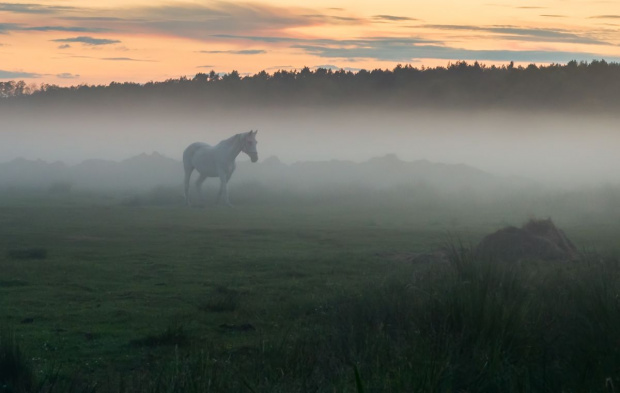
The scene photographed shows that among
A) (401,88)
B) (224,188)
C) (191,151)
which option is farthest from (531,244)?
(401,88)

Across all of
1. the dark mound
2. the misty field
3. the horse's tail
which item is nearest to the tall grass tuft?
the misty field

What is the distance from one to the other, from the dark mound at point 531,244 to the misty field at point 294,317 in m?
0.77

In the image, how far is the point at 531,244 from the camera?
1534 cm

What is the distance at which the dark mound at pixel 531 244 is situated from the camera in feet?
49.0

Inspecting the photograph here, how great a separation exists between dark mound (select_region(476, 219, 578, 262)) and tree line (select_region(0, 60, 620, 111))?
198 ft

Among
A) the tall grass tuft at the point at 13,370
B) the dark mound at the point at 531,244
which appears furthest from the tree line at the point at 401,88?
the tall grass tuft at the point at 13,370

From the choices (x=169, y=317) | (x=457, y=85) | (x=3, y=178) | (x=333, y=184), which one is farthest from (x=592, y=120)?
(x=169, y=317)

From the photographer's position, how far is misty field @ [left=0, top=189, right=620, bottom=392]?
6.42 m

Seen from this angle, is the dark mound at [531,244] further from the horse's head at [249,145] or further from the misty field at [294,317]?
the horse's head at [249,145]

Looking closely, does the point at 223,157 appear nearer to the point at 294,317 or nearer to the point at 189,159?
the point at 189,159

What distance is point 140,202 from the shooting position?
30156 mm

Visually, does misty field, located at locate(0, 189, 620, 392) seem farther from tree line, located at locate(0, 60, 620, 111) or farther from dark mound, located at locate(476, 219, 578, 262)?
tree line, located at locate(0, 60, 620, 111)

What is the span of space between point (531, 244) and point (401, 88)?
70826 millimetres

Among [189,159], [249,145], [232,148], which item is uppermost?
[249,145]
